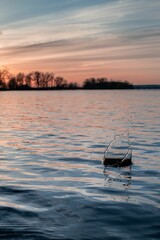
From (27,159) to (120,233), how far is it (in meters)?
9.97

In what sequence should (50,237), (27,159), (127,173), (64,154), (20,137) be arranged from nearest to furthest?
1. (50,237)
2. (127,173)
3. (27,159)
4. (64,154)
5. (20,137)

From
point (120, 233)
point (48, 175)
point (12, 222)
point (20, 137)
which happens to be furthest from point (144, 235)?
point (20, 137)

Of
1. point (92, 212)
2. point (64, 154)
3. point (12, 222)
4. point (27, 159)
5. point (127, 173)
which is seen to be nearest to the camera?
point (12, 222)

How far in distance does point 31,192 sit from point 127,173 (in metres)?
4.61

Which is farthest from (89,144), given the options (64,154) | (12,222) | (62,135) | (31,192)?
(12,222)

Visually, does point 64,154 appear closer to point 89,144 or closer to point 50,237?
point 89,144

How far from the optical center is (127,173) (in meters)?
14.5

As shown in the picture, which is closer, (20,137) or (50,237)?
(50,237)

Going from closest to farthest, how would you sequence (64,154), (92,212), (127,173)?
1. (92,212)
2. (127,173)
3. (64,154)

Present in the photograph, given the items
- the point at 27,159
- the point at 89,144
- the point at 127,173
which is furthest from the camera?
the point at 89,144

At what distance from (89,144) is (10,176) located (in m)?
9.47

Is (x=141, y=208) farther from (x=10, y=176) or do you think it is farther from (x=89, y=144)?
(x=89, y=144)

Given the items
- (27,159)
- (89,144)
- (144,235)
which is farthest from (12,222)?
(89,144)

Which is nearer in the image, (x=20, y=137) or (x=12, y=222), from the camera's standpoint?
(x=12, y=222)
